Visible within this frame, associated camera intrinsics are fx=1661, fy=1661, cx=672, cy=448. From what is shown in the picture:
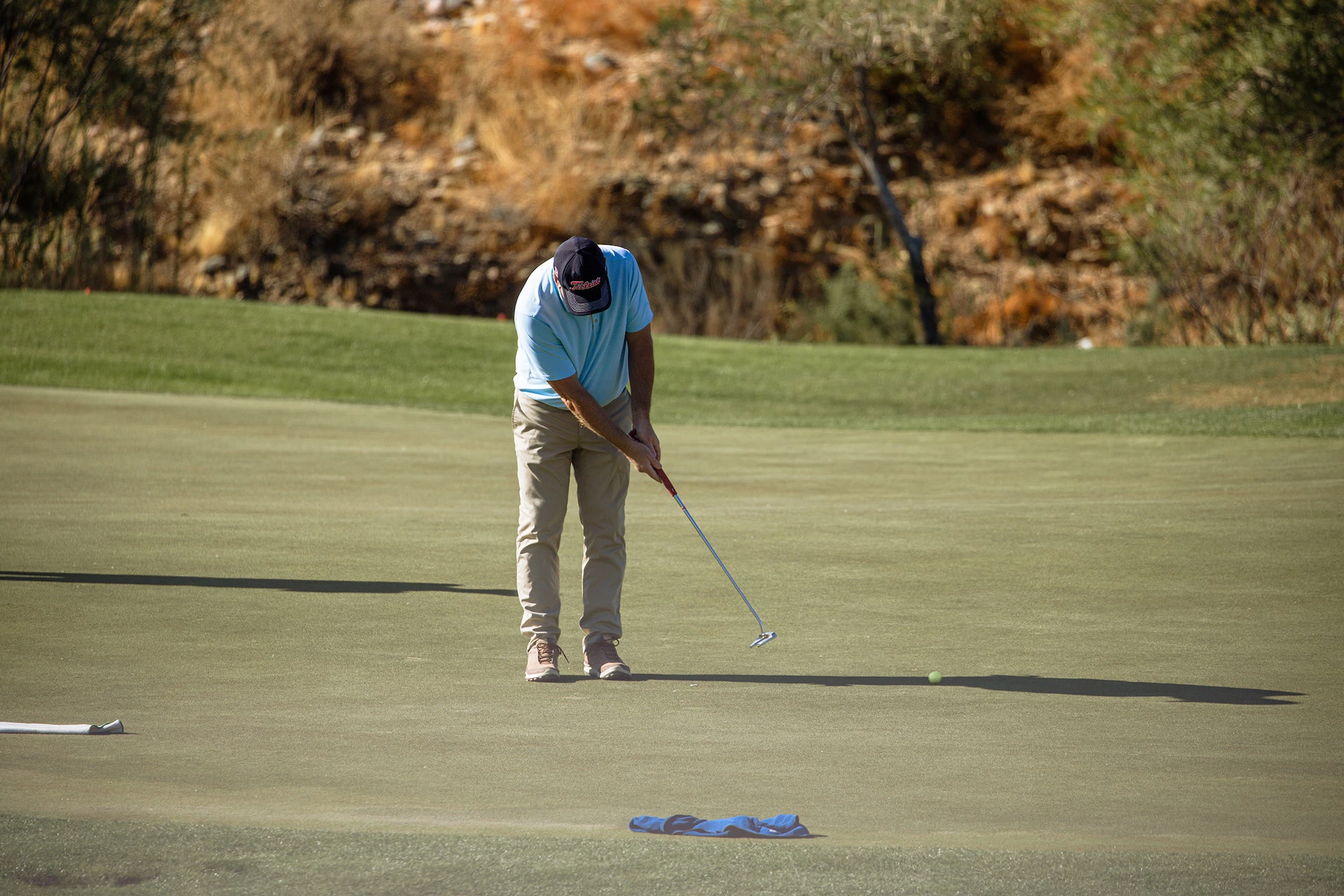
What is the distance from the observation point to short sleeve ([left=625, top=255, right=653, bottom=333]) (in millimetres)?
6723

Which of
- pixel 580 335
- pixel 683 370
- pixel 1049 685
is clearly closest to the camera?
pixel 1049 685

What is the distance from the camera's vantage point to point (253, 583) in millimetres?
8484

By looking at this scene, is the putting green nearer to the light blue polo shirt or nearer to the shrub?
the light blue polo shirt

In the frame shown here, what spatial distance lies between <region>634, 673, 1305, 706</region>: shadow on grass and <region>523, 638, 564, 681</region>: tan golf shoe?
328mm

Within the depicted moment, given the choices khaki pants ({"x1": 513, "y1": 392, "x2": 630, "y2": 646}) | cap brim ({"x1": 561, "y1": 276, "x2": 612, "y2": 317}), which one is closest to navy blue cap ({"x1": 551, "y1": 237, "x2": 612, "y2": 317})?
cap brim ({"x1": 561, "y1": 276, "x2": 612, "y2": 317})

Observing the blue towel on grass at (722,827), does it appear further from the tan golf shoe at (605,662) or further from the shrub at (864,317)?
the shrub at (864,317)

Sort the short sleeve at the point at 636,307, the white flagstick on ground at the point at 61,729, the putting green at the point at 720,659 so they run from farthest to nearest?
the short sleeve at the point at 636,307, the white flagstick on ground at the point at 61,729, the putting green at the point at 720,659

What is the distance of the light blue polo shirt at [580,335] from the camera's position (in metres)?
6.60

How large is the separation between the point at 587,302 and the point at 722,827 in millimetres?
2711

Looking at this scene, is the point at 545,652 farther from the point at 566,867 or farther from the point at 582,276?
the point at 566,867

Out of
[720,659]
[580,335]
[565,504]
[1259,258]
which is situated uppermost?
[1259,258]

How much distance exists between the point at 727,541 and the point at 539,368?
12.3ft

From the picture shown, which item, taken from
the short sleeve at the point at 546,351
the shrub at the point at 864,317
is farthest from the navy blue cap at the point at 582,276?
the shrub at the point at 864,317

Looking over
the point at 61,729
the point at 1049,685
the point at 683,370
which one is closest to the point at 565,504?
the point at 1049,685
